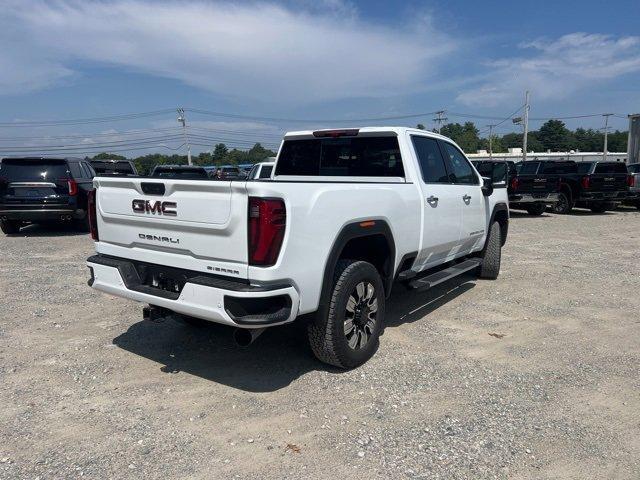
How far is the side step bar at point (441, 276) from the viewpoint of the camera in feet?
15.7

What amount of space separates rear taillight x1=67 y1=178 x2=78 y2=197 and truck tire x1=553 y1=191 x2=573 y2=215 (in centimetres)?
1497

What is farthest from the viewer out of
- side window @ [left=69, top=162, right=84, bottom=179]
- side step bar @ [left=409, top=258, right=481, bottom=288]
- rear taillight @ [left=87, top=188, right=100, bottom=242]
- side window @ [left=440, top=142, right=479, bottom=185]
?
side window @ [left=69, top=162, right=84, bottom=179]

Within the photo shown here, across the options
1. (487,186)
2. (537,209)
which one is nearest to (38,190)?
(487,186)

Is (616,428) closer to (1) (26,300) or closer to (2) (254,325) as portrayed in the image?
(2) (254,325)

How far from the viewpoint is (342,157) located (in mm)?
5371

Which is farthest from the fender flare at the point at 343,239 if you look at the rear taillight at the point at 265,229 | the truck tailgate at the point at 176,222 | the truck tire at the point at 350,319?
the truck tailgate at the point at 176,222

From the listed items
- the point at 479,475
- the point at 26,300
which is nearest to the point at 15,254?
the point at 26,300

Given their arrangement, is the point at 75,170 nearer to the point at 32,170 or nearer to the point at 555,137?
the point at 32,170

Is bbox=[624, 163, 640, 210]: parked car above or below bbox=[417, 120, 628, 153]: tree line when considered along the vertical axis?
below

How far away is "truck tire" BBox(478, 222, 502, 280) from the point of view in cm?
715

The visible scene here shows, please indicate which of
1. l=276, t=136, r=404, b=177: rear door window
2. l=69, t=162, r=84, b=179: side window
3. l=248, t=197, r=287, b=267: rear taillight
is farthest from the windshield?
l=248, t=197, r=287, b=267: rear taillight

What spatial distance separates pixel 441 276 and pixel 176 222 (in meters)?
2.84

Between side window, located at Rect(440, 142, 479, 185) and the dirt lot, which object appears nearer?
the dirt lot

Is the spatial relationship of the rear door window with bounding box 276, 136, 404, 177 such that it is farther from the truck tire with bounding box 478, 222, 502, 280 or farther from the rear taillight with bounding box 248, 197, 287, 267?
the truck tire with bounding box 478, 222, 502, 280
